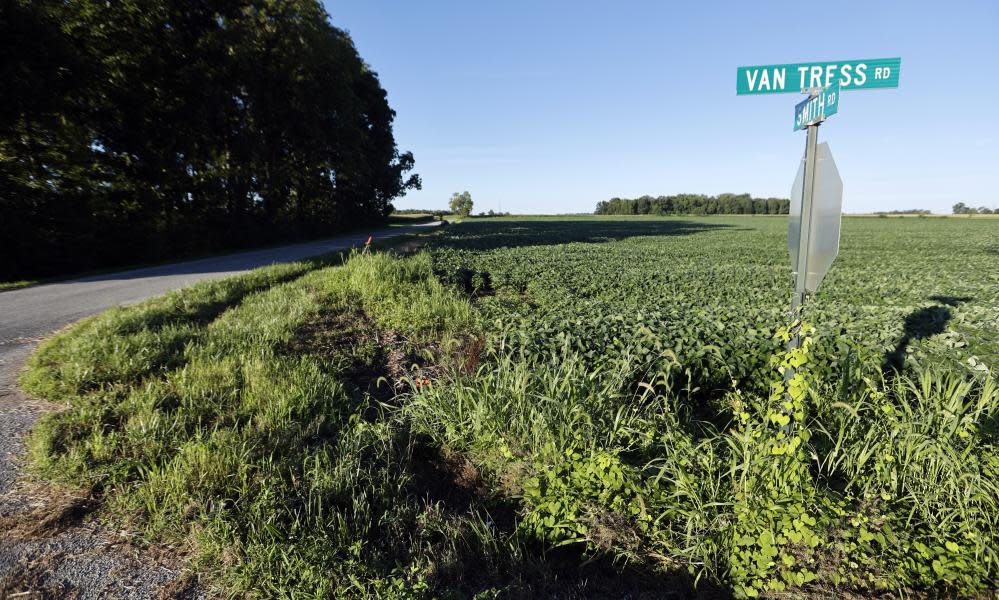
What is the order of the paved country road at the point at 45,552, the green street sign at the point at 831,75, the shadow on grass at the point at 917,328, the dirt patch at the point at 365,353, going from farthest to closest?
the dirt patch at the point at 365,353 < the shadow on grass at the point at 917,328 < the green street sign at the point at 831,75 < the paved country road at the point at 45,552

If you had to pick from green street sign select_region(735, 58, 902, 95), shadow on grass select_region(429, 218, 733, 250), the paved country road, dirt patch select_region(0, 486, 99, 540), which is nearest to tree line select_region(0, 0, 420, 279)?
shadow on grass select_region(429, 218, 733, 250)

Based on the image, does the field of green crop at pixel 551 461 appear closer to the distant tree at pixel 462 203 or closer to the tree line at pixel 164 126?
the tree line at pixel 164 126

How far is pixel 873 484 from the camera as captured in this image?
3098 mm

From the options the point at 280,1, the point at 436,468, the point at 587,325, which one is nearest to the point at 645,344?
the point at 587,325

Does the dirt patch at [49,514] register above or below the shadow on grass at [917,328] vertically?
below

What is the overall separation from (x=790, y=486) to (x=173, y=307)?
803 centimetres

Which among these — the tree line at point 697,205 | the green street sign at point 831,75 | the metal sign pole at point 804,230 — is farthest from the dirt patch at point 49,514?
the tree line at point 697,205

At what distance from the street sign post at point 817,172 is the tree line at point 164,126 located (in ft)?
52.5

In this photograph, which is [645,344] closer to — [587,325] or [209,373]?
[587,325]

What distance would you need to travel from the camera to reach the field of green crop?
8.09 ft

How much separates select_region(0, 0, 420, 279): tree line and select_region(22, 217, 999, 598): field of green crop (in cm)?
1027

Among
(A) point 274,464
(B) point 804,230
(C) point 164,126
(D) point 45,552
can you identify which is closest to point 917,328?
(B) point 804,230

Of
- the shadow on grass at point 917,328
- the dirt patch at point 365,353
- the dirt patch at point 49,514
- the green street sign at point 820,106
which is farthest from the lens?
the dirt patch at point 365,353

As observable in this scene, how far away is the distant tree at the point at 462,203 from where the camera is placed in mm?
129250
